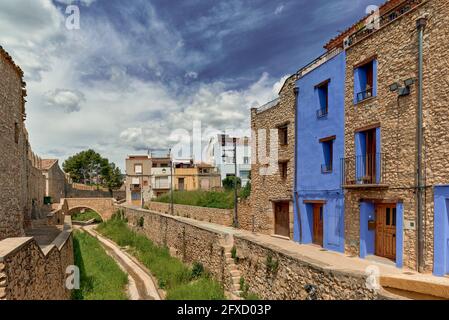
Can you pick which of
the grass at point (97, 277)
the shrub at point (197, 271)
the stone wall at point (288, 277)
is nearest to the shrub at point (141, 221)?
the grass at point (97, 277)

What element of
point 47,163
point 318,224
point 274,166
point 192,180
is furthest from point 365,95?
point 47,163

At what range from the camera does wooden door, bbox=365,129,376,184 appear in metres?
10.2

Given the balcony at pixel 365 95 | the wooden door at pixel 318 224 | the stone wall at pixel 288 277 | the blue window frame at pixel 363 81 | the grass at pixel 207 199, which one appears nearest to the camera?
the stone wall at pixel 288 277

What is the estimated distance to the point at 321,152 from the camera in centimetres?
1271

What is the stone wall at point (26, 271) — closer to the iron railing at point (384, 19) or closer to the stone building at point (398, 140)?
the stone building at point (398, 140)

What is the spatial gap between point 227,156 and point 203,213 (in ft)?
57.3

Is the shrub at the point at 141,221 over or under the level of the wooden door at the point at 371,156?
under

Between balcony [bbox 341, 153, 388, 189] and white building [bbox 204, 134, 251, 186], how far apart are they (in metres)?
22.9

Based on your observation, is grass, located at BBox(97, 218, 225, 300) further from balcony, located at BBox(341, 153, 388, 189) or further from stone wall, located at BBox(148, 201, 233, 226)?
balcony, located at BBox(341, 153, 388, 189)

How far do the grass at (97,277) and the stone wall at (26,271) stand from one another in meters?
2.77

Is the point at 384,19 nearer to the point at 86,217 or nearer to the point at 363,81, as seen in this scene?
the point at 363,81

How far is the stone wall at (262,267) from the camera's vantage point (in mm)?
6648
